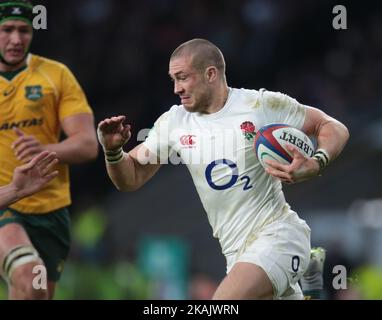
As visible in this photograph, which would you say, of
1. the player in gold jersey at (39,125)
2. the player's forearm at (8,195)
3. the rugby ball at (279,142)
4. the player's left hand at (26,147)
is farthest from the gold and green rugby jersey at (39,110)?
the rugby ball at (279,142)

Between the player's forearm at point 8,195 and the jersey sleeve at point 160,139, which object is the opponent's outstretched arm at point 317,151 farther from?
the player's forearm at point 8,195

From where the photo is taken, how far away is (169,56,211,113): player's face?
759cm

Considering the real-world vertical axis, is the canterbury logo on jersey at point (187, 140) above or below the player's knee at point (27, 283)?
above

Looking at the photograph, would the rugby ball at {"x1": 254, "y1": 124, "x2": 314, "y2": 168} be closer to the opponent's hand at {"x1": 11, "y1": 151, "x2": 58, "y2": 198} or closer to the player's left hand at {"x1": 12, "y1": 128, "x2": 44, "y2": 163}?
the opponent's hand at {"x1": 11, "y1": 151, "x2": 58, "y2": 198}

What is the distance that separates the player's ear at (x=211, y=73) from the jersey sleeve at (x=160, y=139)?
17.7 inches

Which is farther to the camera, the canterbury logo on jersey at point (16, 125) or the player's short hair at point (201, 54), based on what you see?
the canterbury logo on jersey at point (16, 125)

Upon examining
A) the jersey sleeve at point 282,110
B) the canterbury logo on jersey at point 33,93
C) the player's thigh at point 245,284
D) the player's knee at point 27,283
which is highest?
the canterbury logo on jersey at point 33,93

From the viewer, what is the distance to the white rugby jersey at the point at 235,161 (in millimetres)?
7590

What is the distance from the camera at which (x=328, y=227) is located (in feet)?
54.5

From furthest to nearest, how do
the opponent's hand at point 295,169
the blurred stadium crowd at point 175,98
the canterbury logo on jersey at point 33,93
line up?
the blurred stadium crowd at point 175,98 → the canterbury logo on jersey at point 33,93 → the opponent's hand at point 295,169

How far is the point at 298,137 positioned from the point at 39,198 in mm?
2601

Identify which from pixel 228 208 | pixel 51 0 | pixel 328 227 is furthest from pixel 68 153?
pixel 51 0

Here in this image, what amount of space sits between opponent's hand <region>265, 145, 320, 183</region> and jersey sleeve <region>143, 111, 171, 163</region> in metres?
1.03

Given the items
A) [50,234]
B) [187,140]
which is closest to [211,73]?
[187,140]
